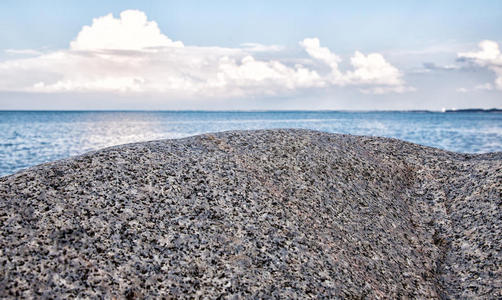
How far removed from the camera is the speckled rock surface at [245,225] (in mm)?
4676

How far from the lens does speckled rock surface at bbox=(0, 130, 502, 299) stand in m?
4.68

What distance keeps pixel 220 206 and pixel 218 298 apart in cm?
139

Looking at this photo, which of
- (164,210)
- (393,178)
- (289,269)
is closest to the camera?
(289,269)

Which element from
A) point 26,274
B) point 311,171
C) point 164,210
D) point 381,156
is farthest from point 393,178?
point 26,274

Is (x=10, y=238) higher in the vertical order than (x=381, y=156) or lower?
lower

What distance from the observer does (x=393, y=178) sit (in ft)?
25.0

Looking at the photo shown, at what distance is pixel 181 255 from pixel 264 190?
168 centimetres

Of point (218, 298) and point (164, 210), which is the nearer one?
point (218, 298)

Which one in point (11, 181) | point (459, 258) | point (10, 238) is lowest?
point (459, 258)

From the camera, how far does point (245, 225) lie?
5.52 metres

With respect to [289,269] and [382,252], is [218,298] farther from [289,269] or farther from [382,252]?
[382,252]

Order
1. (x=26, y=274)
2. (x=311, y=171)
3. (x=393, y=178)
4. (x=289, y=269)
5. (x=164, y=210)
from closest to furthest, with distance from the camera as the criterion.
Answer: (x=26, y=274)
(x=289, y=269)
(x=164, y=210)
(x=311, y=171)
(x=393, y=178)

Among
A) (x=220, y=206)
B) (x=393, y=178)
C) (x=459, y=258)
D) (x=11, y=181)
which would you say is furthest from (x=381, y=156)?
(x=11, y=181)

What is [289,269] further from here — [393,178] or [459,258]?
[393,178]
